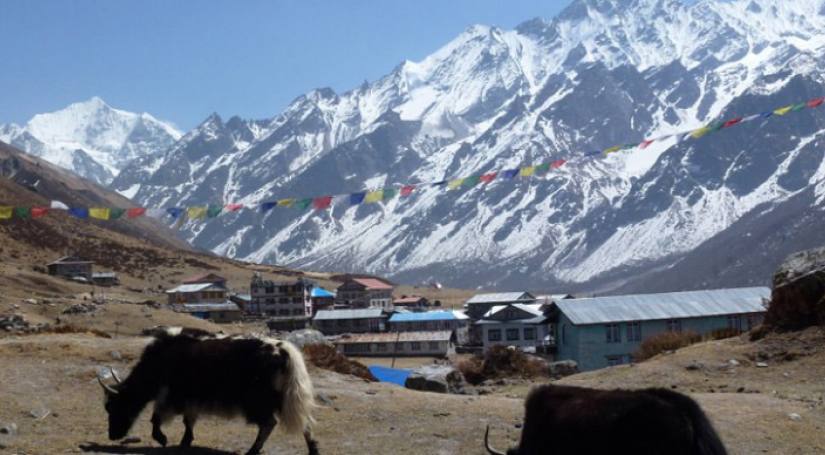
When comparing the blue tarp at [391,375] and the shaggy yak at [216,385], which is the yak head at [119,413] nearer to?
the shaggy yak at [216,385]

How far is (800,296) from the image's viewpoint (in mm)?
28078

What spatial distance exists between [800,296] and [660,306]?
3298 cm

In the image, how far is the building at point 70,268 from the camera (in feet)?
397

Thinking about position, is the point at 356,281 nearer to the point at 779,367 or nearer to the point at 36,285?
the point at 36,285

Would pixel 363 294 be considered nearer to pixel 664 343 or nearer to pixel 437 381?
pixel 664 343

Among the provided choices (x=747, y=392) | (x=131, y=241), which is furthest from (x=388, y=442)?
(x=131, y=241)

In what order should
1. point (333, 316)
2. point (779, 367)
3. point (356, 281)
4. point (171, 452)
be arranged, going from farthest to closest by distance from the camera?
point (356, 281), point (333, 316), point (779, 367), point (171, 452)

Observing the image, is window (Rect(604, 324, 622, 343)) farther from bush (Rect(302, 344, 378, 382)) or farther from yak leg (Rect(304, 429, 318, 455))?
yak leg (Rect(304, 429, 318, 455))

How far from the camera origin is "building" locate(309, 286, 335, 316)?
15412cm

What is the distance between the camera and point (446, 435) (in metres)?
16.2

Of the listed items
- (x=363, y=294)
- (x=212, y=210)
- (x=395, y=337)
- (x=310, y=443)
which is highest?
(x=212, y=210)

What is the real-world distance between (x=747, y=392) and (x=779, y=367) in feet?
10.8

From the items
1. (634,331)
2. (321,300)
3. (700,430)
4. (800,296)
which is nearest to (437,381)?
(800,296)

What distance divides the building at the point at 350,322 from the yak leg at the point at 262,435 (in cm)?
11090
